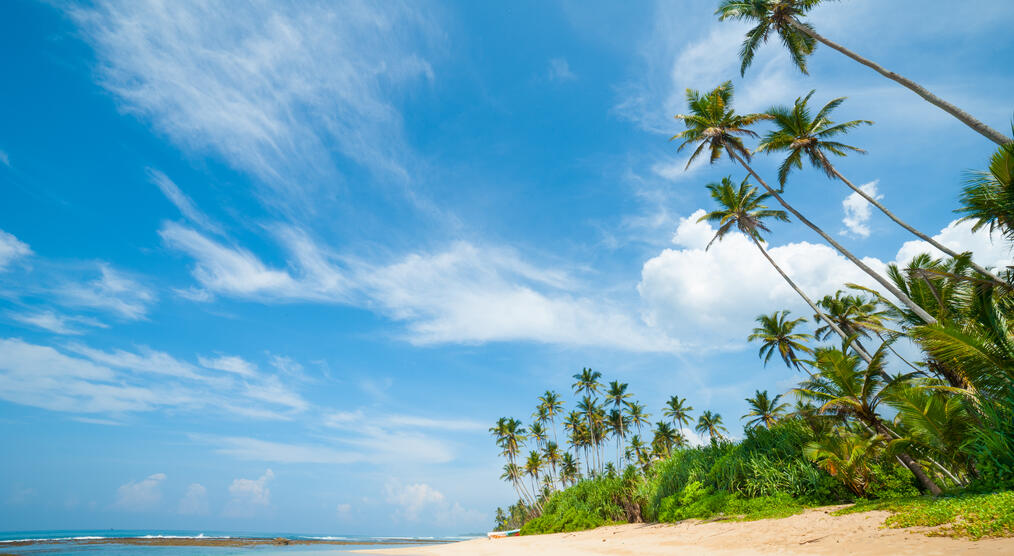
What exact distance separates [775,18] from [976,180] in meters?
9.76

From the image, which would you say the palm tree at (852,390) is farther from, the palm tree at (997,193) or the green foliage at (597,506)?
the green foliage at (597,506)

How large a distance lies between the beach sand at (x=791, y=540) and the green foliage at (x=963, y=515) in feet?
0.87

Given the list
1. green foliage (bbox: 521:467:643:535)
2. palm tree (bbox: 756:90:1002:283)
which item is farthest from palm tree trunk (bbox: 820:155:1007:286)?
green foliage (bbox: 521:467:643:535)

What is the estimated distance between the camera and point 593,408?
51781 mm

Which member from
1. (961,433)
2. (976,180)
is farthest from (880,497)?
(976,180)

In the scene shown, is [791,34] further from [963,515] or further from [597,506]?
[597,506]

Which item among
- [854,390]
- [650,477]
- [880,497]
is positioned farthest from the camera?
[650,477]

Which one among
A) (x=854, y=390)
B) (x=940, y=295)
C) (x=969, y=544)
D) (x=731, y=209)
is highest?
(x=731, y=209)

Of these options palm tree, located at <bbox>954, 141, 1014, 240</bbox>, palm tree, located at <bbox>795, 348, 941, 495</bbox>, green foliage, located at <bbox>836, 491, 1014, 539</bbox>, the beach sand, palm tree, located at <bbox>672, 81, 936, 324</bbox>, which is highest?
palm tree, located at <bbox>672, 81, 936, 324</bbox>

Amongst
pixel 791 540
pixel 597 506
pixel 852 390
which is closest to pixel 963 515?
pixel 791 540

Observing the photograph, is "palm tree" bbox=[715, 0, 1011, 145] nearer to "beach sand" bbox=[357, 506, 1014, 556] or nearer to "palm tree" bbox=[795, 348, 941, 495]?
"palm tree" bbox=[795, 348, 941, 495]

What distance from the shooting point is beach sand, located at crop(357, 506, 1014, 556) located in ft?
19.4

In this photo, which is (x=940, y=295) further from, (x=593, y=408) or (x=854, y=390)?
(x=593, y=408)

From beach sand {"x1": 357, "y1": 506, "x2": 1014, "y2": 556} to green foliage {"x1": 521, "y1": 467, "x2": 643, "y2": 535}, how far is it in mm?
4349
